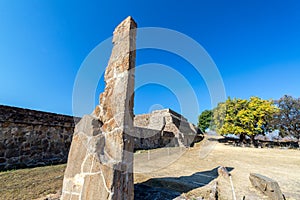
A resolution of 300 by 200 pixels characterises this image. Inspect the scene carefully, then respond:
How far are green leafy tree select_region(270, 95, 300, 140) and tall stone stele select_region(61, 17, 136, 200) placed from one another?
20.3 m

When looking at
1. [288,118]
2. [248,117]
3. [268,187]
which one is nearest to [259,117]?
[248,117]

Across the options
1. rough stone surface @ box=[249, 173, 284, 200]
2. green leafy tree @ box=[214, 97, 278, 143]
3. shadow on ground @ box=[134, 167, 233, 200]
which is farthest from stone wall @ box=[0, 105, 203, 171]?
green leafy tree @ box=[214, 97, 278, 143]

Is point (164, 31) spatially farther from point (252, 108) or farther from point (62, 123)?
Result: point (252, 108)

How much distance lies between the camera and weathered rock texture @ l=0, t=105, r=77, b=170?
4.50m

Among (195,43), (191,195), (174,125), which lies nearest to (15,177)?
(191,195)

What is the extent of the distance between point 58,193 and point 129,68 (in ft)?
9.00

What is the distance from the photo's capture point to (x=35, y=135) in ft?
17.0

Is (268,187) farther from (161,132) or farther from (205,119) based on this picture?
(205,119)

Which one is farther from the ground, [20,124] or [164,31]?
[164,31]

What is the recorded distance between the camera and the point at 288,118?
16.2 meters

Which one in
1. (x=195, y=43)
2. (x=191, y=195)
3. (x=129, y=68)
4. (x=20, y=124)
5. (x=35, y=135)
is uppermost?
(x=195, y=43)

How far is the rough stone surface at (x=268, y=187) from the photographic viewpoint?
121 inches

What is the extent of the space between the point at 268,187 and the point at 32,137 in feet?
22.8

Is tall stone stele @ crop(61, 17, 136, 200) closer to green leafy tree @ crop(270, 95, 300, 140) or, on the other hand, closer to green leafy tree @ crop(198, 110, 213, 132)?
green leafy tree @ crop(270, 95, 300, 140)
